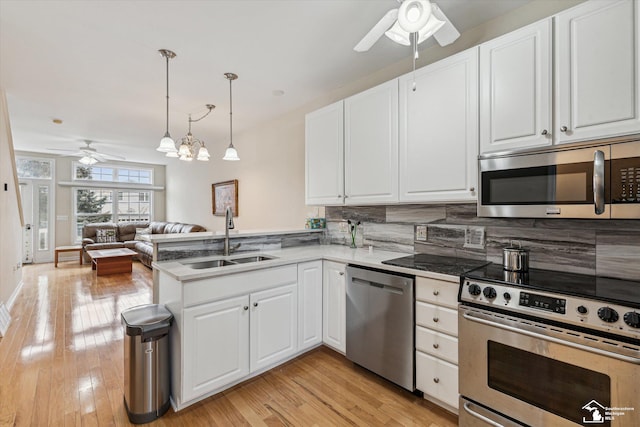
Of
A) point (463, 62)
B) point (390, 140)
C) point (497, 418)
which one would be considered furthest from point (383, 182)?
point (497, 418)

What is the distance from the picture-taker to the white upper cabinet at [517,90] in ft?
5.31

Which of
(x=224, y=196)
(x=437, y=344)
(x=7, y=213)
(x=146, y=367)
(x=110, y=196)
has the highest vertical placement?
(x=110, y=196)

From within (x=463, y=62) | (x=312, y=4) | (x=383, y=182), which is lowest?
(x=383, y=182)

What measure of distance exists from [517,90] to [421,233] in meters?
1.27

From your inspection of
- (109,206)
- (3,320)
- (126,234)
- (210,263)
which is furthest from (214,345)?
(109,206)

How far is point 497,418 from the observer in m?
1.51

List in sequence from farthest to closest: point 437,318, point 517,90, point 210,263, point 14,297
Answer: point 14,297 < point 210,263 < point 437,318 < point 517,90

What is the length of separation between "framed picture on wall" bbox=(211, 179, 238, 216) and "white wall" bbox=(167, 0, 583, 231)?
0.12 m

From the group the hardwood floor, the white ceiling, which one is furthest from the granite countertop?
the white ceiling

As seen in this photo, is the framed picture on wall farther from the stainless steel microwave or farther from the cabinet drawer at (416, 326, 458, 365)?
the stainless steel microwave

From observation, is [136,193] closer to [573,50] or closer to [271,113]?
[271,113]

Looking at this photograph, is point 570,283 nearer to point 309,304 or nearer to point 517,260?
point 517,260

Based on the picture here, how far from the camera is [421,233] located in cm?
254

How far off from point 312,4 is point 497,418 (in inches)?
108
